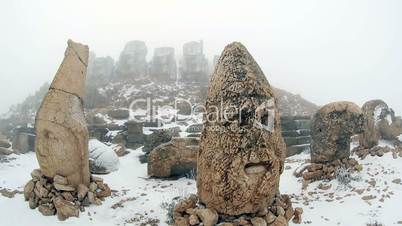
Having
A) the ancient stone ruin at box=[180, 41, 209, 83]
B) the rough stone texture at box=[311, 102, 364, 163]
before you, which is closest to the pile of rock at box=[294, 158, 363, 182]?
the rough stone texture at box=[311, 102, 364, 163]

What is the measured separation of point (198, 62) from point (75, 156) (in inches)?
1426

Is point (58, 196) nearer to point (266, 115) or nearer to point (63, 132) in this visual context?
point (63, 132)

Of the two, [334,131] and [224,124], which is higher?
[224,124]

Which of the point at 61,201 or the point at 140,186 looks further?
the point at 140,186

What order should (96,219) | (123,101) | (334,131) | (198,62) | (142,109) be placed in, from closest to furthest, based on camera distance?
1. (96,219)
2. (334,131)
3. (142,109)
4. (123,101)
5. (198,62)

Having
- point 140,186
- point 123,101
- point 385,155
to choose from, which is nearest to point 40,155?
point 140,186

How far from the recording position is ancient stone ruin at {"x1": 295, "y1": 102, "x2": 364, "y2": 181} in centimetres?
953

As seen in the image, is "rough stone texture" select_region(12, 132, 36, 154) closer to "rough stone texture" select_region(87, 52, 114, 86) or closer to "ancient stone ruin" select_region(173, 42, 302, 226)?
"ancient stone ruin" select_region(173, 42, 302, 226)

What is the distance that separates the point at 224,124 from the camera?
5656mm

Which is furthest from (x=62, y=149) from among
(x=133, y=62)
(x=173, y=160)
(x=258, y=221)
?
(x=133, y=62)

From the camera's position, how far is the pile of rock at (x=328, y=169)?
364 inches

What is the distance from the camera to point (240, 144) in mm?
5539

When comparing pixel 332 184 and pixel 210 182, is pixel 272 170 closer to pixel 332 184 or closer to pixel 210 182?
pixel 210 182

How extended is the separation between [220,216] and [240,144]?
3.63 feet
